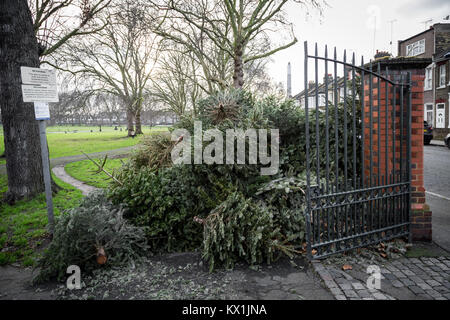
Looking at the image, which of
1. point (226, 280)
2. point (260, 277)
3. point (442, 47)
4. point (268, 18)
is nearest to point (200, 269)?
point (226, 280)

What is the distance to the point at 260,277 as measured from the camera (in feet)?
11.7

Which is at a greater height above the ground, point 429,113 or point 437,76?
point 437,76

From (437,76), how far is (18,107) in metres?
29.6

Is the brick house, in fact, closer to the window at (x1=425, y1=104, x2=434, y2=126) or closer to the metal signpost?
the window at (x1=425, y1=104, x2=434, y2=126)

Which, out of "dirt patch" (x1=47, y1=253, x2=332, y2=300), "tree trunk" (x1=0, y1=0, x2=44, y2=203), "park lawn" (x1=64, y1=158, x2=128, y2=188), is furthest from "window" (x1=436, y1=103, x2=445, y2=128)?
"tree trunk" (x1=0, y1=0, x2=44, y2=203)

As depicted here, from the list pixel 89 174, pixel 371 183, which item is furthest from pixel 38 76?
pixel 89 174

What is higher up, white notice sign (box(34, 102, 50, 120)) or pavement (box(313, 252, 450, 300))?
white notice sign (box(34, 102, 50, 120))

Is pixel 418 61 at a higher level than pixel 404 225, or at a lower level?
higher

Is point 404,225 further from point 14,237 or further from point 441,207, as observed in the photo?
point 14,237

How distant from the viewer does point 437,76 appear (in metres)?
24.9

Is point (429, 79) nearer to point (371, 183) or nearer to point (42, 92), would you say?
point (371, 183)

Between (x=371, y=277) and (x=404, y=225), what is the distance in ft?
4.63

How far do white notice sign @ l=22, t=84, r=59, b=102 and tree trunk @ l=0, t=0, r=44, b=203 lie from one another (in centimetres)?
238

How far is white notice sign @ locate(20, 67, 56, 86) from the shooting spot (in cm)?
444
